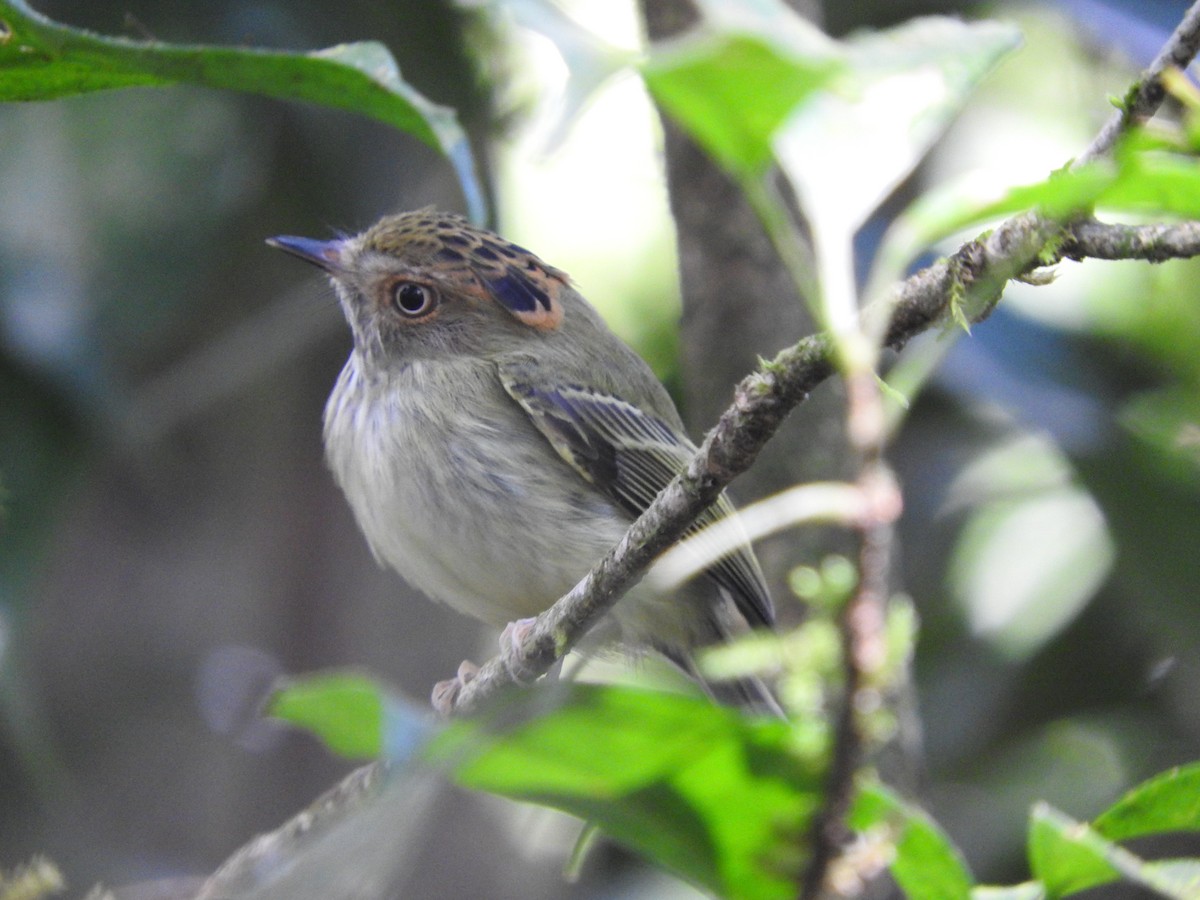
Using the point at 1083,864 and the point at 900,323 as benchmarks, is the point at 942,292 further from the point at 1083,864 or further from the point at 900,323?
the point at 1083,864

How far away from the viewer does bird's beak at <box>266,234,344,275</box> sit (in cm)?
418

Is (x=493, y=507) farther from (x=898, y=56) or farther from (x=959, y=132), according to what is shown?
(x=959, y=132)

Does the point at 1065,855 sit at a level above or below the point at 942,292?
below

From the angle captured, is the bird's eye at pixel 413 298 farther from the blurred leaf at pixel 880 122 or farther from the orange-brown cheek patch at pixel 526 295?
the blurred leaf at pixel 880 122

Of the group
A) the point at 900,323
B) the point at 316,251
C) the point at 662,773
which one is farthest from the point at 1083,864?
the point at 316,251

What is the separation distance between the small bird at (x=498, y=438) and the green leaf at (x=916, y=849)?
76.7 inches

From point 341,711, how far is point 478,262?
10.3 feet

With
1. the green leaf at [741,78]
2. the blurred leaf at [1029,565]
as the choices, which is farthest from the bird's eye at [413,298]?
the green leaf at [741,78]

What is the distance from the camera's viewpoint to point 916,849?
1.52 metres

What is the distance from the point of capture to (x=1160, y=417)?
4324 millimetres

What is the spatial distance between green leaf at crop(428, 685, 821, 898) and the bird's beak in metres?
3.01

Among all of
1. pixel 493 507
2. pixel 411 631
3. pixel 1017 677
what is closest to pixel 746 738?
pixel 493 507

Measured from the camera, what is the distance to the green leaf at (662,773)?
4.15 ft

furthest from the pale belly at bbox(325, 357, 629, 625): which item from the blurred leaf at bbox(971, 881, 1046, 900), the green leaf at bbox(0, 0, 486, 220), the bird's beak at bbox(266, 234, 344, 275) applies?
the blurred leaf at bbox(971, 881, 1046, 900)
